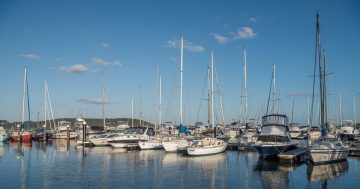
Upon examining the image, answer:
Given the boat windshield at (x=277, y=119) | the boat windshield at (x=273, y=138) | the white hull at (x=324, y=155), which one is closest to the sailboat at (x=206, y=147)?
the boat windshield at (x=277, y=119)

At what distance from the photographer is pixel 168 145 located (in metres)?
44.5

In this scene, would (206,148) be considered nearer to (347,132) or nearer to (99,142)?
(99,142)

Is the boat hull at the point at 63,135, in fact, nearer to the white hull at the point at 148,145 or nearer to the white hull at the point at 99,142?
the white hull at the point at 99,142

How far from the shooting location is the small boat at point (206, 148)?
3962 cm

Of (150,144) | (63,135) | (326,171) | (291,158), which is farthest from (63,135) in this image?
(326,171)

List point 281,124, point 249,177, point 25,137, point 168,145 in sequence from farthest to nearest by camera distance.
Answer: point 25,137, point 168,145, point 281,124, point 249,177

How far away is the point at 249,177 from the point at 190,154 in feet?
44.2

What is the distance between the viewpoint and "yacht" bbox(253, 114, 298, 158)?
34.7 metres

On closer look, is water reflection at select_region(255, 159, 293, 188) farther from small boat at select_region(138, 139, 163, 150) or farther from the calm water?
small boat at select_region(138, 139, 163, 150)

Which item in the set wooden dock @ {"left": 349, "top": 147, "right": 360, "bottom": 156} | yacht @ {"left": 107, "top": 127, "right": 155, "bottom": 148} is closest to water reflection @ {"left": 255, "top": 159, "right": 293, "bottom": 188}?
wooden dock @ {"left": 349, "top": 147, "right": 360, "bottom": 156}

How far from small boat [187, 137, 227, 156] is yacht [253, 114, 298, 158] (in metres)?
6.25

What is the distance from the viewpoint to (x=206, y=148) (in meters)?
40.2

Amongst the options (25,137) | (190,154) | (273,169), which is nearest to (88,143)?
(25,137)

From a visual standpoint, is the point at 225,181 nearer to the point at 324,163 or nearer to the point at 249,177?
the point at 249,177
